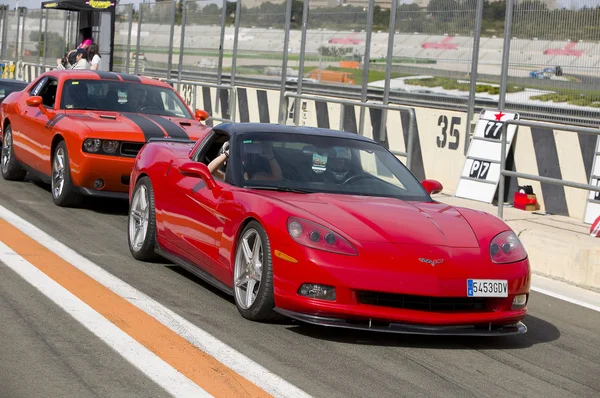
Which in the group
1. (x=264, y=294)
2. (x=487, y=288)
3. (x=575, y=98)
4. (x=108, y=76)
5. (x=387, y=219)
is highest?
(x=575, y=98)

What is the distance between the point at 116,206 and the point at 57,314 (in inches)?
243

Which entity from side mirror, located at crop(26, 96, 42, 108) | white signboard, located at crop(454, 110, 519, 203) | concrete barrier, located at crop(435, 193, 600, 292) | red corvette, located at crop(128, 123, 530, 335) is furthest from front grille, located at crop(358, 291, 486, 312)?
side mirror, located at crop(26, 96, 42, 108)

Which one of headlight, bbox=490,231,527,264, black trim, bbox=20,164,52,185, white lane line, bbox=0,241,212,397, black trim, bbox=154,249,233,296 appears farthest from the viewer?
black trim, bbox=20,164,52,185

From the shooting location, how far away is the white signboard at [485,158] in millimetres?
13680

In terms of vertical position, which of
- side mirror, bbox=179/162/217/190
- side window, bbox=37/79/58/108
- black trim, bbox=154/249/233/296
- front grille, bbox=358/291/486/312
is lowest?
black trim, bbox=154/249/233/296

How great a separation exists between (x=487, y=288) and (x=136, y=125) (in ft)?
21.1

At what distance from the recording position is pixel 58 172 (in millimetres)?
12641

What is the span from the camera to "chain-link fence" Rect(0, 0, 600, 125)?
13.3m

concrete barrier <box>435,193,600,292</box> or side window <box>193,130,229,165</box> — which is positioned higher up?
side window <box>193,130,229,165</box>

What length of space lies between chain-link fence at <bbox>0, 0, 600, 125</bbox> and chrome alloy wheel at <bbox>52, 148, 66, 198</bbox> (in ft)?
17.6

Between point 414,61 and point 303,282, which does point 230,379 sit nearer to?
point 303,282

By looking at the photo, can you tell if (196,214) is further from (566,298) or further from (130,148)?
(130,148)

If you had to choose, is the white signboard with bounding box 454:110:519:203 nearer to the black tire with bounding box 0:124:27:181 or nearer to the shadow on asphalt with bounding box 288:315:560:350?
the black tire with bounding box 0:124:27:181

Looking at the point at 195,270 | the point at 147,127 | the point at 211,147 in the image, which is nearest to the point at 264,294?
the point at 195,270
